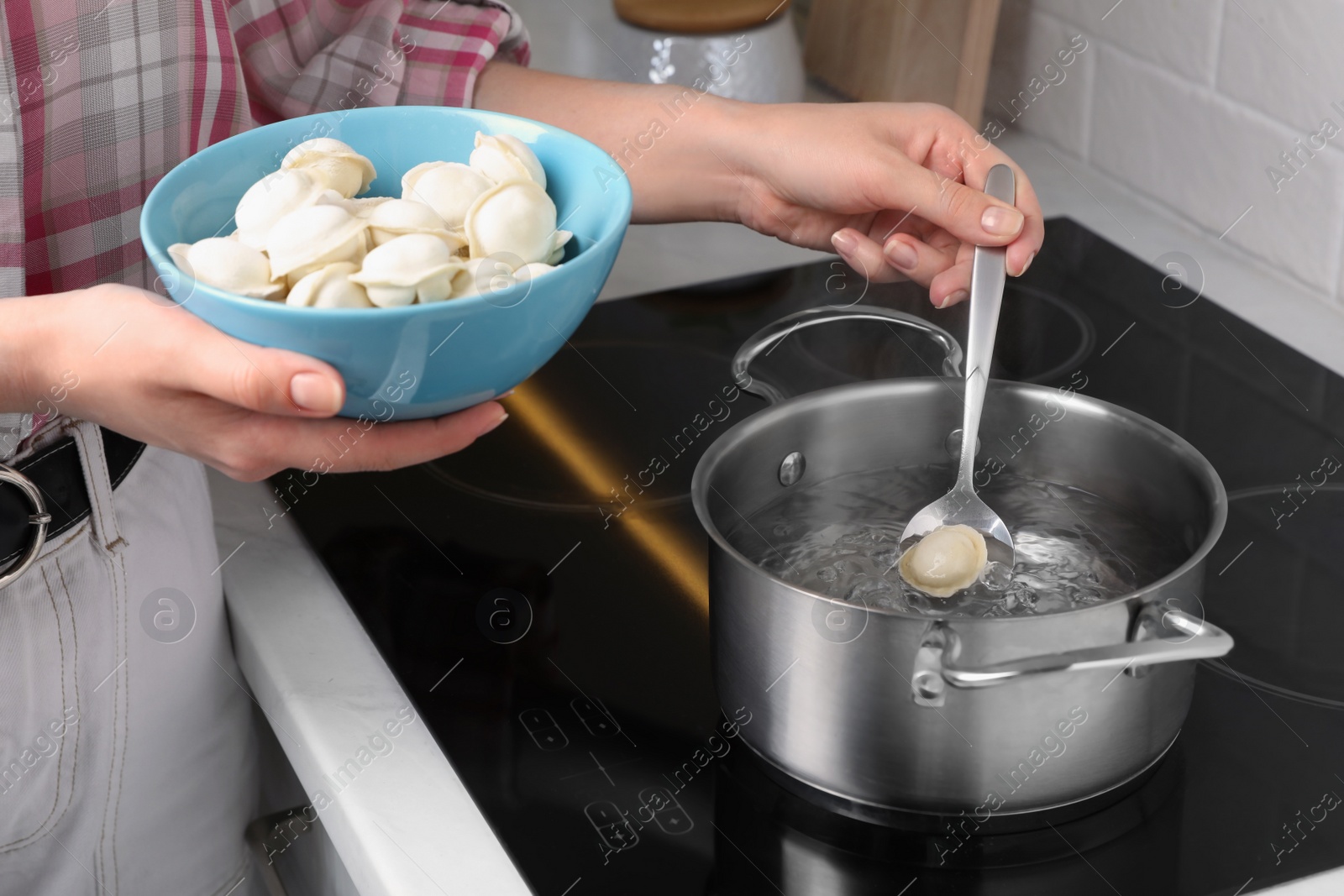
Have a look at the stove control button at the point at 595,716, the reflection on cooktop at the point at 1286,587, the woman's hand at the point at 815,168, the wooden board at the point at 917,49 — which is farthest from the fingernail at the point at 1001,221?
the wooden board at the point at 917,49

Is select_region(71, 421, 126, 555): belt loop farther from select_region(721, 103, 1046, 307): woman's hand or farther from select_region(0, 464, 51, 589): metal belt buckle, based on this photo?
select_region(721, 103, 1046, 307): woman's hand

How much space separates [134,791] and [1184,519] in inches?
20.7

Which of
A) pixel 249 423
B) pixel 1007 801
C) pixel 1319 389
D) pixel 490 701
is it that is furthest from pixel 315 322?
pixel 1319 389

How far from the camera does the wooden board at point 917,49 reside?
1.15 m

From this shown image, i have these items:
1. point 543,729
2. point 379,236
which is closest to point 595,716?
point 543,729

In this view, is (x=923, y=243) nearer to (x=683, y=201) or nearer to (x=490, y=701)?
(x=683, y=201)

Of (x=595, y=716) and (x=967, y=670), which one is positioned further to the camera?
(x=595, y=716)

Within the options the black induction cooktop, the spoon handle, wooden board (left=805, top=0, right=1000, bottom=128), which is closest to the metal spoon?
the spoon handle

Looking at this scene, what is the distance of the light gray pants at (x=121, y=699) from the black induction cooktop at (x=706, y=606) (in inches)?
3.2

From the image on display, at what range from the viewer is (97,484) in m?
0.60

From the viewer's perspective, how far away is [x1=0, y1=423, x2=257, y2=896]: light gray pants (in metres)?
0.60

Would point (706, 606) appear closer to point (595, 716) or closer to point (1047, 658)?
point (595, 716)

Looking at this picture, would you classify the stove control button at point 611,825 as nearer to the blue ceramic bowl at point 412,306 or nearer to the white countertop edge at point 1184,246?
the blue ceramic bowl at point 412,306

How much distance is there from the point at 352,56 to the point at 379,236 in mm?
330
